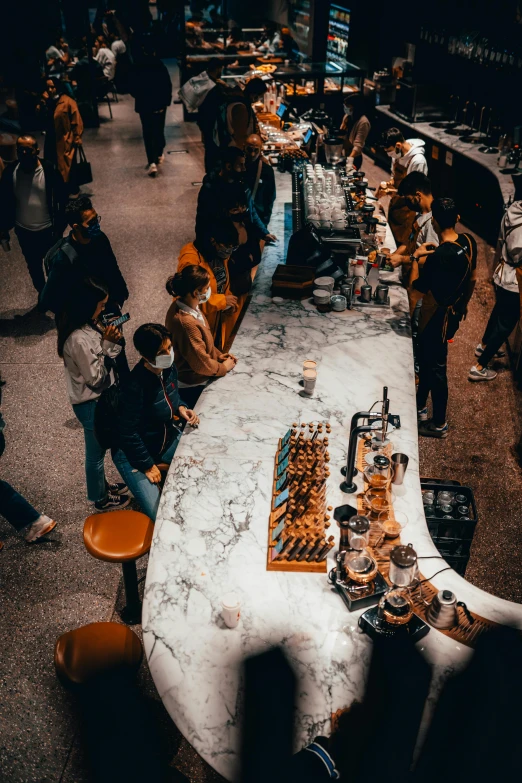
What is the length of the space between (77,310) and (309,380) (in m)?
1.36

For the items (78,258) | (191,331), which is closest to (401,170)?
(78,258)

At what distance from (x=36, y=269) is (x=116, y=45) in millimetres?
12120

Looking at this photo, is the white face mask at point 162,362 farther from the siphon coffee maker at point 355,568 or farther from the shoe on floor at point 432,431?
the shoe on floor at point 432,431

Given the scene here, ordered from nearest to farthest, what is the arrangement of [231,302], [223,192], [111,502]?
[111,502], [231,302], [223,192]

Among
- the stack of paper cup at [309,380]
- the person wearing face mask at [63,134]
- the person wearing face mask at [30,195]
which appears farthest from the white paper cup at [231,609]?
the person wearing face mask at [63,134]

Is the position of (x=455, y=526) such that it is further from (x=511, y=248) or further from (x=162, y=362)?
(x=511, y=248)

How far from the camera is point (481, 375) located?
212 inches

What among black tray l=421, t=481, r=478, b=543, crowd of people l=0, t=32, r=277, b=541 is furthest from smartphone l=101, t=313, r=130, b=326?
black tray l=421, t=481, r=478, b=543

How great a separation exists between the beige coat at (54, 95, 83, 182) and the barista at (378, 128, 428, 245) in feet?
12.7

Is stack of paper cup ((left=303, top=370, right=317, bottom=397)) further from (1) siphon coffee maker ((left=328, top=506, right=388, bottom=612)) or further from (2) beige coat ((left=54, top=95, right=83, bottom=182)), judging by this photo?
(2) beige coat ((left=54, top=95, right=83, bottom=182))

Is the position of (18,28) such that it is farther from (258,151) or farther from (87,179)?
(258,151)

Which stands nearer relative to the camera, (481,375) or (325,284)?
(325,284)

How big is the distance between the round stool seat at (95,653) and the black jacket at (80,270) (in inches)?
99.2

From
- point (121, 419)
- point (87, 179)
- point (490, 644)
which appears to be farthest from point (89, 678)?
point (87, 179)
